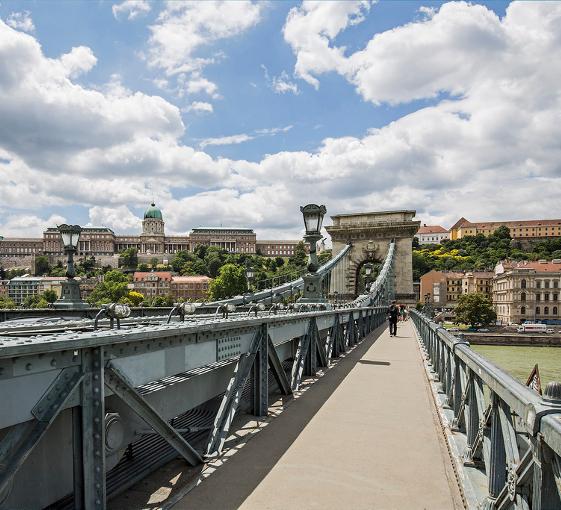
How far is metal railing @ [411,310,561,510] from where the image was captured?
183cm

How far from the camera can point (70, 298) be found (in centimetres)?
1148

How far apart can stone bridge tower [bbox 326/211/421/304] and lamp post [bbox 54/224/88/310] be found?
2564 cm

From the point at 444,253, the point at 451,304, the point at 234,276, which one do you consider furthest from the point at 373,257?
the point at 444,253

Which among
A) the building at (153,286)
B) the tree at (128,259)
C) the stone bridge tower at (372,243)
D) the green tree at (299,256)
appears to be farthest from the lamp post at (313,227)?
the tree at (128,259)

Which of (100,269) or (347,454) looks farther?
(100,269)

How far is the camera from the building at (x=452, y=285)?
9719 cm

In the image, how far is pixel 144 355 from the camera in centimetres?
345

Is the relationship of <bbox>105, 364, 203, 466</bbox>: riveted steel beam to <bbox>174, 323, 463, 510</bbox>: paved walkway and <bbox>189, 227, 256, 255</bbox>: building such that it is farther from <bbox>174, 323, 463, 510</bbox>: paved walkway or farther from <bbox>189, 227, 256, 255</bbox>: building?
<bbox>189, 227, 256, 255</bbox>: building

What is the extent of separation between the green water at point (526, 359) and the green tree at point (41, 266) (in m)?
126

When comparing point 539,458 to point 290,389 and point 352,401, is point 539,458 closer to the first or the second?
point 352,401

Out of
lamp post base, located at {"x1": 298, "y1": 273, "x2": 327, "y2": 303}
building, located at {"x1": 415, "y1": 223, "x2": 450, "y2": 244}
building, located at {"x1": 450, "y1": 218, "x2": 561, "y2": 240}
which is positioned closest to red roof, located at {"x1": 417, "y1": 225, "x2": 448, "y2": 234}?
building, located at {"x1": 415, "y1": 223, "x2": 450, "y2": 244}

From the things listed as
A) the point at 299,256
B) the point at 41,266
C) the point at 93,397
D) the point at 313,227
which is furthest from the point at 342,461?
the point at 41,266

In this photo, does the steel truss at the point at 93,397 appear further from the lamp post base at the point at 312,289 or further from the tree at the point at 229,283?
the tree at the point at 229,283

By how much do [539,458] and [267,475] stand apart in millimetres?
2526
